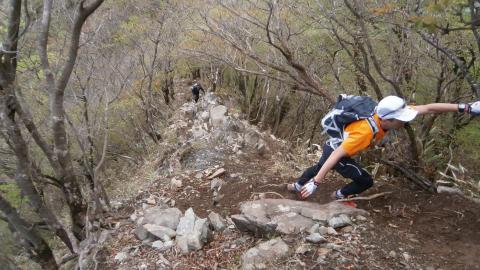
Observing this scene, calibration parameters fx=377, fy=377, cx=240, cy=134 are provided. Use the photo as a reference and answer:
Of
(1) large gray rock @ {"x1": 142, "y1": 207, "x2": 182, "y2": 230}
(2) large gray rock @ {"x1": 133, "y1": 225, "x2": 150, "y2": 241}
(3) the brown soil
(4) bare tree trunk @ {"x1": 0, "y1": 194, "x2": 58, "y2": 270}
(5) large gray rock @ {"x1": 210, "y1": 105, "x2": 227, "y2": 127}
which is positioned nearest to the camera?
(3) the brown soil

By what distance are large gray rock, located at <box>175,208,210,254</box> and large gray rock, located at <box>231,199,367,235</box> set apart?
0.35m

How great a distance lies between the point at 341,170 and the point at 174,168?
11.0 ft

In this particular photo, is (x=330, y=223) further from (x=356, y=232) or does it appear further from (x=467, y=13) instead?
(x=467, y=13)

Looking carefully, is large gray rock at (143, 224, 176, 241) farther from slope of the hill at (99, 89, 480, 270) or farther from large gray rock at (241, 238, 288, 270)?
large gray rock at (241, 238, 288, 270)

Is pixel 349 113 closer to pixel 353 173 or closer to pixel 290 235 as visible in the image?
pixel 353 173

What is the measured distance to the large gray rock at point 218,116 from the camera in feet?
27.8

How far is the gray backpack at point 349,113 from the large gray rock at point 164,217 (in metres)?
2.02

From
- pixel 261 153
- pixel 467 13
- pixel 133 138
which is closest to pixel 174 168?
pixel 261 153

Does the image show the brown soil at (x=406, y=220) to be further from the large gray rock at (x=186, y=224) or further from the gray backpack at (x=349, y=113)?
the gray backpack at (x=349, y=113)

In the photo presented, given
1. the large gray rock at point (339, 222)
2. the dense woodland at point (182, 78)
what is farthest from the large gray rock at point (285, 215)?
the dense woodland at point (182, 78)

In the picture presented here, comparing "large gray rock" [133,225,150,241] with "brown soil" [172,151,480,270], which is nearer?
"brown soil" [172,151,480,270]

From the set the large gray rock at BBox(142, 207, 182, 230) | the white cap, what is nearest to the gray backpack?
the white cap

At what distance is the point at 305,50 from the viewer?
901 centimetres

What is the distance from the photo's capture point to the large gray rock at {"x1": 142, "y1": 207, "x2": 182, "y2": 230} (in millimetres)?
4332
